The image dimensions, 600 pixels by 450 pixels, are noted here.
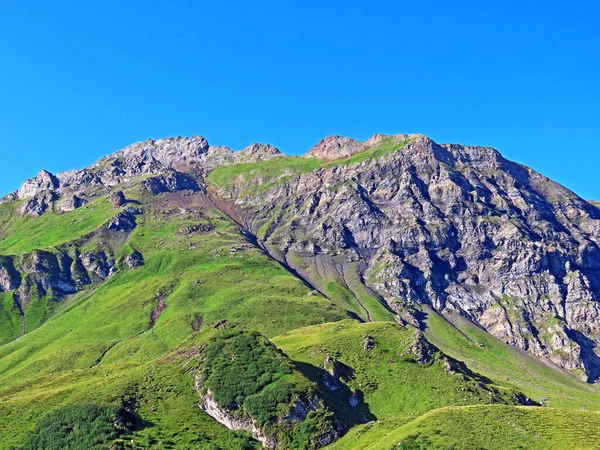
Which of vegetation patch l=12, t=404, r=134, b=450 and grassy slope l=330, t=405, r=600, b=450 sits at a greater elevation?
vegetation patch l=12, t=404, r=134, b=450

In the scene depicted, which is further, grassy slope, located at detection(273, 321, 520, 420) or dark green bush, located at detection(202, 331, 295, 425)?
grassy slope, located at detection(273, 321, 520, 420)

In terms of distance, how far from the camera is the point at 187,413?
A: 131250 mm

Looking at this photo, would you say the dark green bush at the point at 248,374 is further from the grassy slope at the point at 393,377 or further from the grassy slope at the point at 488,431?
the grassy slope at the point at 393,377

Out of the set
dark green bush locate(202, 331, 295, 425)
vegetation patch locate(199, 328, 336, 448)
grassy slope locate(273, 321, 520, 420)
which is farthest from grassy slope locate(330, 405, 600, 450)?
grassy slope locate(273, 321, 520, 420)

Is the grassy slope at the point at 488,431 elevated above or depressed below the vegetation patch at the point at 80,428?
below

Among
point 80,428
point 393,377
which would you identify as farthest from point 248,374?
point 393,377

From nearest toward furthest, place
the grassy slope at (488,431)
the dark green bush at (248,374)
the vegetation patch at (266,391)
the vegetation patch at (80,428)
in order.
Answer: the grassy slope at (488,431)
the vegetation patch at (80,428)
the vegetation patch at (266,391)
the dark green bush at (248,374)

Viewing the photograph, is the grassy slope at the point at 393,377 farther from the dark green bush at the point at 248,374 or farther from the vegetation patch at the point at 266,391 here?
the vegetation patch at the point at 266,391

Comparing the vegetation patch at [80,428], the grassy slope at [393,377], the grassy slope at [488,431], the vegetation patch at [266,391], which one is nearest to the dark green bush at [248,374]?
the vegetation patch at [266,391]

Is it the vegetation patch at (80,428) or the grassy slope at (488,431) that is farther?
the vegetation patch at (80,428)

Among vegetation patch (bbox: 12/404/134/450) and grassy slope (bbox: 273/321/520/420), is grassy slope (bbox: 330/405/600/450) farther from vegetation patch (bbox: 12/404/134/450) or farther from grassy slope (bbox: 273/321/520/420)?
vegetation patch (bbox: 12/404/134/450)

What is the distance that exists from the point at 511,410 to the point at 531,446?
18.0 meters

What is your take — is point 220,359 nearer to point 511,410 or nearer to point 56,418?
point 56,418

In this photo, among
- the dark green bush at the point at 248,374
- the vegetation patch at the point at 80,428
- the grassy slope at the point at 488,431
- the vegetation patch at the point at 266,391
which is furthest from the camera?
the dark green bush at the point at 248,374
